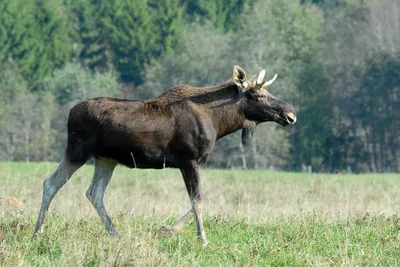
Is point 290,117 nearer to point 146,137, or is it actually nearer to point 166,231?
point 146,137

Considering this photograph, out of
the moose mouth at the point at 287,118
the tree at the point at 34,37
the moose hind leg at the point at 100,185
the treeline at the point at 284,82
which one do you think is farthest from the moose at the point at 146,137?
the tree at the point at 34,37

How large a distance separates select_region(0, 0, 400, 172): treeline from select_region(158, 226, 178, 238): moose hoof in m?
62.2

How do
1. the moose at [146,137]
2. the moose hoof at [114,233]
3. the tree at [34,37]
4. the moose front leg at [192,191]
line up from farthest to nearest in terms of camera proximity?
the tree at [34,37], the moose at [146,137], the moose front leg at [192,191], the moose hoof at [114,233]

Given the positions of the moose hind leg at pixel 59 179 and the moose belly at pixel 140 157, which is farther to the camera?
the moose belly at pixel 140 157

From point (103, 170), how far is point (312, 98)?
7973cm

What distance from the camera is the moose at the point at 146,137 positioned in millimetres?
15523

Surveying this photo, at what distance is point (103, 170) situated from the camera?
53.1 feet

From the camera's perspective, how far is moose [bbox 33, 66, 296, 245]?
15523mm

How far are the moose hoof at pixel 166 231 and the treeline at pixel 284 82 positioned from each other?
62.2 m

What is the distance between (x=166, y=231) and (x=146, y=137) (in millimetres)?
1478

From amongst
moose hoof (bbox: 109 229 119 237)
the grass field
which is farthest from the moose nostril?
moose hoof (bbox: 109 229 119 237)

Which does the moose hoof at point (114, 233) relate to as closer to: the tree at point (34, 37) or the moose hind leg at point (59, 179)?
the moose hind leg at point (59, 179)

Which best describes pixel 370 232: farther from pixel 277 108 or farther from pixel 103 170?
pixel 103 170

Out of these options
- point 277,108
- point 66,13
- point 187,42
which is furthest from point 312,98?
point 277,108
